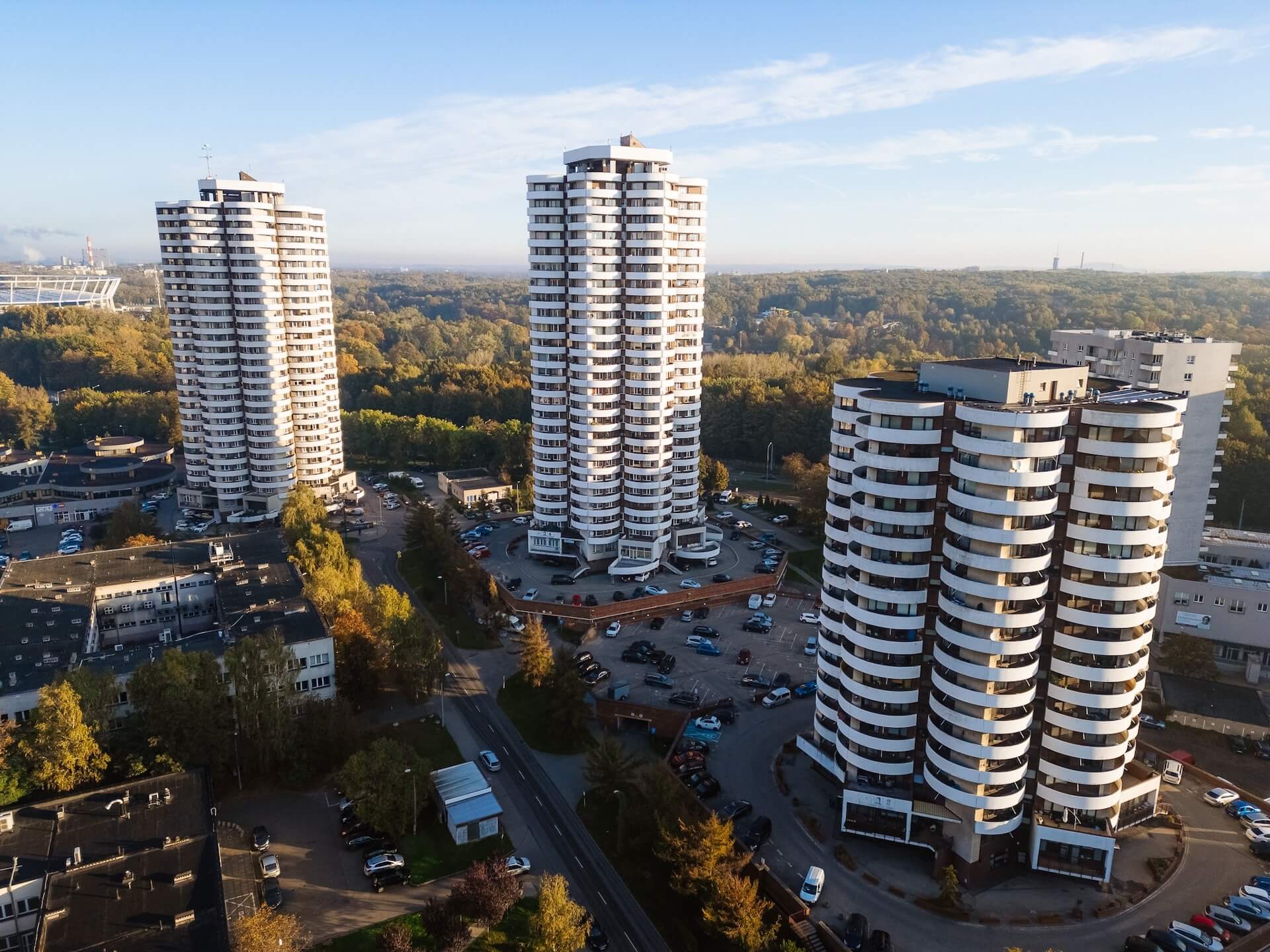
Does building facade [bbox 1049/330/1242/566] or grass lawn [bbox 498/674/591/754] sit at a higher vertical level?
building facade [bbox 1049/330/1242/566]

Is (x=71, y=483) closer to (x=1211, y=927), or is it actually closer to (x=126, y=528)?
(x=126, y=528)

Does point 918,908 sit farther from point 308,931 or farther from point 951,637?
point 308,931

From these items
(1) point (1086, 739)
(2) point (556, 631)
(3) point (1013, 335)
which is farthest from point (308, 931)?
(3) point (1013, 335)

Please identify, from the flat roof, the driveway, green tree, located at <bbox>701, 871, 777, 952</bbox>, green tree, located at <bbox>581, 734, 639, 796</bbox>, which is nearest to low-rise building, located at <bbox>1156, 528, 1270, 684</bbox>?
the flat roof

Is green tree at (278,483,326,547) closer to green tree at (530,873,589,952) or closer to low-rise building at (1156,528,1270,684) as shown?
green tree at (530,873,589,952)

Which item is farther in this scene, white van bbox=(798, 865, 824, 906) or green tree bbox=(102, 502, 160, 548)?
green tree bbox=(102, 502, 160, 548)

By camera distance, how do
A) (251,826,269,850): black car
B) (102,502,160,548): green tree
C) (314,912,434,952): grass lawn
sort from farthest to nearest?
(102,502,160,548): green tree < (251,826,269,850): black car < (314,912,434,952): grass lawn
